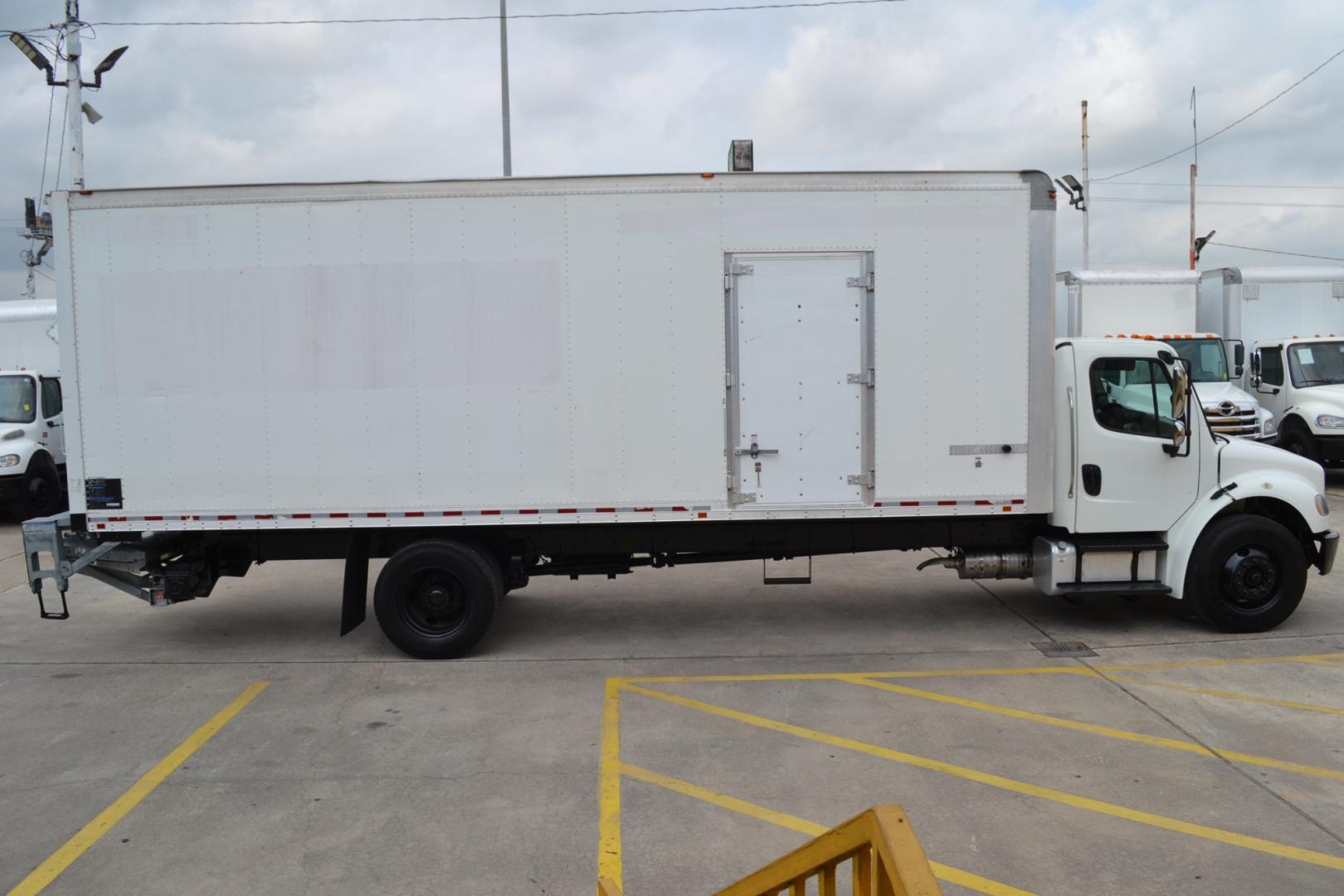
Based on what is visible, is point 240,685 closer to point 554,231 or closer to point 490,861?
point 490,861

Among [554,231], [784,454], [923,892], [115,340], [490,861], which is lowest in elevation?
[490,861]

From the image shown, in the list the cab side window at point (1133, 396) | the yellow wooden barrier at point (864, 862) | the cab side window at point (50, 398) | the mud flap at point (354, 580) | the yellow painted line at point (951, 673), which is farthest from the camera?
the cab side window at point (50, 398)

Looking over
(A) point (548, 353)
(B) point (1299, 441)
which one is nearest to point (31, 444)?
(A) point (548, 353)

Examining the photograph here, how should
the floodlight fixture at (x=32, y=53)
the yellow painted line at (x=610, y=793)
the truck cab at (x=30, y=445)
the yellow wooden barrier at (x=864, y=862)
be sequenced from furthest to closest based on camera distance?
the floodlight fixture at (x=32, y=53) → the truck cab at (x=30, y=445) → the yellow painted line at (x=610, y=793) → the yellow wooden barrier at (x=864, y=862)

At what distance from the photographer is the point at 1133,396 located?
7367mm

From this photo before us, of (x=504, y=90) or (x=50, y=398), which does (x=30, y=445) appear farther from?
(x=504, y=90)

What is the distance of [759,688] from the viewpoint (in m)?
6.47

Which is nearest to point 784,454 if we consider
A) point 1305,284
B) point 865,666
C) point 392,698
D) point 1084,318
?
point 865,666

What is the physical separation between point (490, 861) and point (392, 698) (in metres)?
2.40

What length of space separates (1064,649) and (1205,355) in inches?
425

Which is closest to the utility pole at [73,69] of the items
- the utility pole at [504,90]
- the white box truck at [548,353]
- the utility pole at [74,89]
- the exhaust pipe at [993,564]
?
the utility pole at [74,89]

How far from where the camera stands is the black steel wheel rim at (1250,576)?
7.27m

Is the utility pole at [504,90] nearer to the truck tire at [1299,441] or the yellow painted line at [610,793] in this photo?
the yellow painted line at [610,793]

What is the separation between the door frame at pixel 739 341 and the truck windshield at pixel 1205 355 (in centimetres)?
1097
